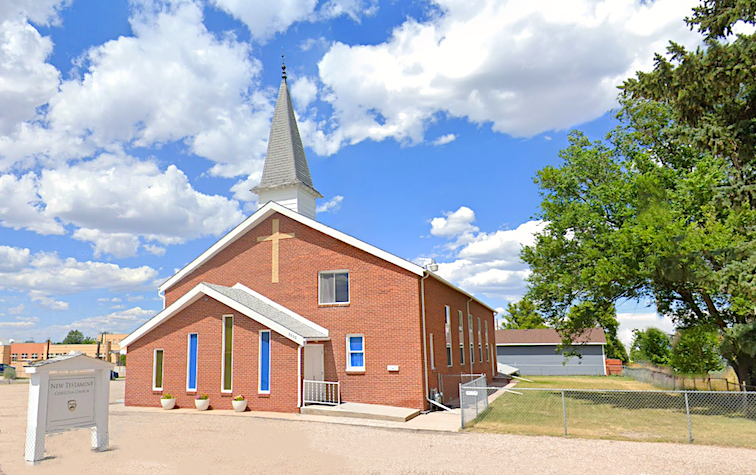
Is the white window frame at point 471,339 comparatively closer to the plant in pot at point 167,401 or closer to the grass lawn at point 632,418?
the grass lawn at point 632,418

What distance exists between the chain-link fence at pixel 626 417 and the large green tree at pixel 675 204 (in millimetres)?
2412

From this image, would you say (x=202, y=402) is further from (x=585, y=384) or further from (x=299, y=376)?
(x=585, y=384)

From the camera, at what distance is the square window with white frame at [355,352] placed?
1966 centimetres

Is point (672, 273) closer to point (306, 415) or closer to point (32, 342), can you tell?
point (306, 415)

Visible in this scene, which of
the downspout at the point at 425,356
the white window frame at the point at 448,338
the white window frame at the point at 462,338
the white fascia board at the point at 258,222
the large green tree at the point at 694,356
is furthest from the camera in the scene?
the large green tree at the point at 694,356

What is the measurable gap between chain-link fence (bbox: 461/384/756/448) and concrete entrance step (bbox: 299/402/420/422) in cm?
198

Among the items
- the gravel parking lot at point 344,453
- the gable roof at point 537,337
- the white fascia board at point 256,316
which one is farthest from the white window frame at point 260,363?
the gable roof at point 537,337

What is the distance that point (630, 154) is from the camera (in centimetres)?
2542

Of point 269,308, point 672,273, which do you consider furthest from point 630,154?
point 269,308

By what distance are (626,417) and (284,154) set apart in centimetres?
1939

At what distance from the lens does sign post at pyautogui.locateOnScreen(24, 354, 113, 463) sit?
34.4 feet

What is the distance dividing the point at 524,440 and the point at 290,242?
12385mm

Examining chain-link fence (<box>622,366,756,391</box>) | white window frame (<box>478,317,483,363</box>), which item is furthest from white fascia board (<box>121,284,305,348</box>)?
chain-link fence (<box>622,366,756,391</box>)

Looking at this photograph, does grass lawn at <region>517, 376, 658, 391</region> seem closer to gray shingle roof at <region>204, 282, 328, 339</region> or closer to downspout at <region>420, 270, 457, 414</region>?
downspout at <region>420, 270, 457, 414</region>
